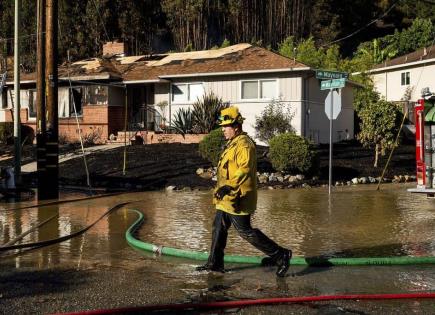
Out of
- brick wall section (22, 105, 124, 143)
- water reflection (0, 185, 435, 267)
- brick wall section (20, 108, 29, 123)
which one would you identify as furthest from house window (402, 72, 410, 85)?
water reflection (0, 185, 435, 267)

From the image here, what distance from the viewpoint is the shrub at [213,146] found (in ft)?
60.9

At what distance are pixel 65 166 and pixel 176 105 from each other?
757 cm

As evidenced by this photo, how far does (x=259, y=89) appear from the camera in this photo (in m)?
25.9

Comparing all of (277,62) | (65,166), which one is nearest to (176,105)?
(277,62)

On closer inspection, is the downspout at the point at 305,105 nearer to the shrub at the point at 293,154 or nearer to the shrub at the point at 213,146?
the shrub at the point at 293,154

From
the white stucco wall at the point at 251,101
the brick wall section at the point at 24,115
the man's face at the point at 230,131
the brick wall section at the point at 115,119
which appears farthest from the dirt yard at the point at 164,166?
the man's face at the point at 230,131

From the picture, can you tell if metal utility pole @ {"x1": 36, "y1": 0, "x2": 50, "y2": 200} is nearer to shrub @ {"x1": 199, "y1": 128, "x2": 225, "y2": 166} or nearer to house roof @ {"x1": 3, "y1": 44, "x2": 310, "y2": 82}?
shrub @ {"x1": 199, "y1": 128, "x2": 225, "y2": 166}

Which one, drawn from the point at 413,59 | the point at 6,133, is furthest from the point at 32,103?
the point at 413,59

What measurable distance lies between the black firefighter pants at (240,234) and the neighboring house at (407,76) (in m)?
33.7

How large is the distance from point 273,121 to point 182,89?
17.2 ft

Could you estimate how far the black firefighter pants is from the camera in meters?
6.57

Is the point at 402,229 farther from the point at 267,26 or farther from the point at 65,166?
the point at 267,26

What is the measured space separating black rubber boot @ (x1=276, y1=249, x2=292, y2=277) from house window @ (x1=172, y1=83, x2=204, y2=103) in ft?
69.1

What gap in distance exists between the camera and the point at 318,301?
5652 millimetres
